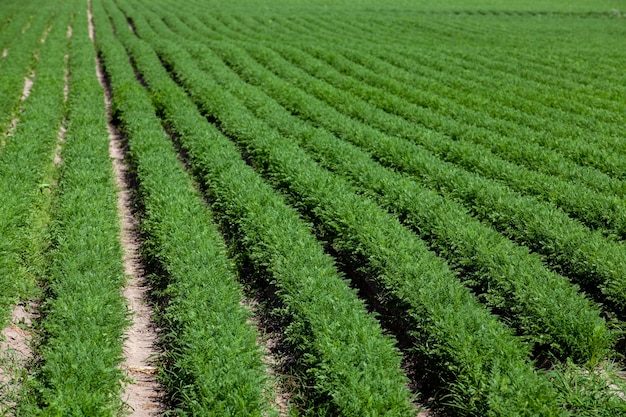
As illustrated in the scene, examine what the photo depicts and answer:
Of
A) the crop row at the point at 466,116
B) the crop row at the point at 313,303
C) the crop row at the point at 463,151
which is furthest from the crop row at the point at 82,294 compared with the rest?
the crop row at the point at 466,116

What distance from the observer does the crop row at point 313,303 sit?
4836 mm

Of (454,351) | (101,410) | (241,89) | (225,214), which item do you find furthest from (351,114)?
(101,410)

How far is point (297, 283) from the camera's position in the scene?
6332mm

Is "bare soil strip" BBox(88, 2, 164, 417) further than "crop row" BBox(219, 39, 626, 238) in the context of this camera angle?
No

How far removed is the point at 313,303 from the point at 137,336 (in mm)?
1855

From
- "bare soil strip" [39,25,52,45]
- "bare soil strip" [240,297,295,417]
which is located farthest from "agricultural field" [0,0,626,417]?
"bare soil strip" [39,25,52,45]

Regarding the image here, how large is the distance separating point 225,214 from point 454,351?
431cm

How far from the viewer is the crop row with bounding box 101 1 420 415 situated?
4836 mm

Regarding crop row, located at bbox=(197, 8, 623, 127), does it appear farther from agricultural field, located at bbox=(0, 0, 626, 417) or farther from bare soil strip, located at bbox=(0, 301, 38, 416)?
bare soil strip, located at bbox=(0, 301, 38, 416)

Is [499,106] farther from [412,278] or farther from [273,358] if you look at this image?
[273,358]

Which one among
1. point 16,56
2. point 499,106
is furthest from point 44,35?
point 499,106

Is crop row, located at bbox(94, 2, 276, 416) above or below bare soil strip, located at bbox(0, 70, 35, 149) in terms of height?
below

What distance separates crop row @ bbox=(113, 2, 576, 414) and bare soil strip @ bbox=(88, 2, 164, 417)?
236 cm

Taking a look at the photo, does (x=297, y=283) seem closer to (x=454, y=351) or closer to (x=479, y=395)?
(x=454, y=351)
